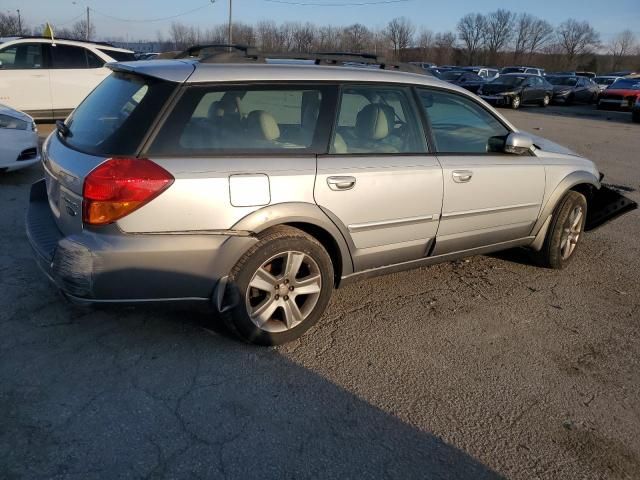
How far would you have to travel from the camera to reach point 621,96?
83.9 feet

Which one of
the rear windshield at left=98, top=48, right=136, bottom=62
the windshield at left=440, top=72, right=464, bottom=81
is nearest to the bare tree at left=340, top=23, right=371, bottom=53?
the windshield at left=440, top=72, right=464, bottom=81

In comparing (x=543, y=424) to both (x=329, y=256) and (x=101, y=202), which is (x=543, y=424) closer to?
(x=329, y=256)

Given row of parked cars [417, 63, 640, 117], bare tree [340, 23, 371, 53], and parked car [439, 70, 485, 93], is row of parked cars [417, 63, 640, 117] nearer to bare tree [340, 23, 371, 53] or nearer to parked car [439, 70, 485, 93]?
parked car [439, 70, 485, 93]

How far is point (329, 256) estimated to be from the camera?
3.45 meters

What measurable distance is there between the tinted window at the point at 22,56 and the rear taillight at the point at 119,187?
8.82 meters

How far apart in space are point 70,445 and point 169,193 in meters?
1.26

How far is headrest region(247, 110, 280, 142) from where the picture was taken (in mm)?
3199

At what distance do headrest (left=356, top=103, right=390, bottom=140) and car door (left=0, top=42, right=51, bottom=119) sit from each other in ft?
28.4

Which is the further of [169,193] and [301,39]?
[301,39]

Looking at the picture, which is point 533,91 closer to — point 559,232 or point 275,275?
point 559,232

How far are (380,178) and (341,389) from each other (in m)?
1.34

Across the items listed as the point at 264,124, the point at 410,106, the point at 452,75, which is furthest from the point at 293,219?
the point at 452,75

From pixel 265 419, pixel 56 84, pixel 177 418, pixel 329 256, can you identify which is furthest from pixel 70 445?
pixel 56 84

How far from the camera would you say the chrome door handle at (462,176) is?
3840mm
